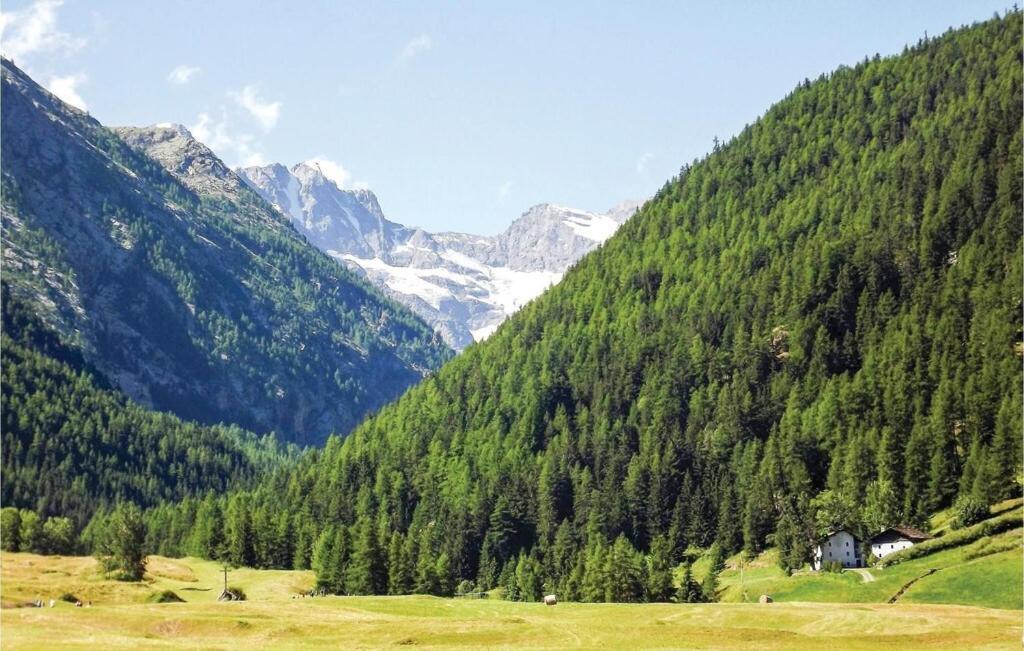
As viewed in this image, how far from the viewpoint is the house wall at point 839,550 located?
168 m

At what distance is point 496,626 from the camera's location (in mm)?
103688

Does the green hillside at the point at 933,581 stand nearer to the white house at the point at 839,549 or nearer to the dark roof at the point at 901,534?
the white house at the point at 839,549

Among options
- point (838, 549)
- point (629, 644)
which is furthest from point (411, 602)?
point (838, 549)

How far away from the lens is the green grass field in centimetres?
9125

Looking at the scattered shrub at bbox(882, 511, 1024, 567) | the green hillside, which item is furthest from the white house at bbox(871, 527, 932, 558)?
the green hillside

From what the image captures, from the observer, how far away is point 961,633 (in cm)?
9562

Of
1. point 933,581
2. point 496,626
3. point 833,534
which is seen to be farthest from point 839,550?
point 496,626

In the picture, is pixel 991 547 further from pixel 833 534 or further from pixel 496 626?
pixel 496 626

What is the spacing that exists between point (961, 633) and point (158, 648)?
6970 cm

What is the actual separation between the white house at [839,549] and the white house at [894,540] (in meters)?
3.36

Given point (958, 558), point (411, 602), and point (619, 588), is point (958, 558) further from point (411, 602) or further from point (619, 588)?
point (411, 602)

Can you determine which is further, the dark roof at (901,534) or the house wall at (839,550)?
the house wall at (839,550)

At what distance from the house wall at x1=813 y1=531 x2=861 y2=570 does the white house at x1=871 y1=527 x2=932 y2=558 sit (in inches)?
139

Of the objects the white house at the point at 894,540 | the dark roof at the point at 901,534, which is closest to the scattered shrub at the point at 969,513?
the dark roof at the point at 901,534
